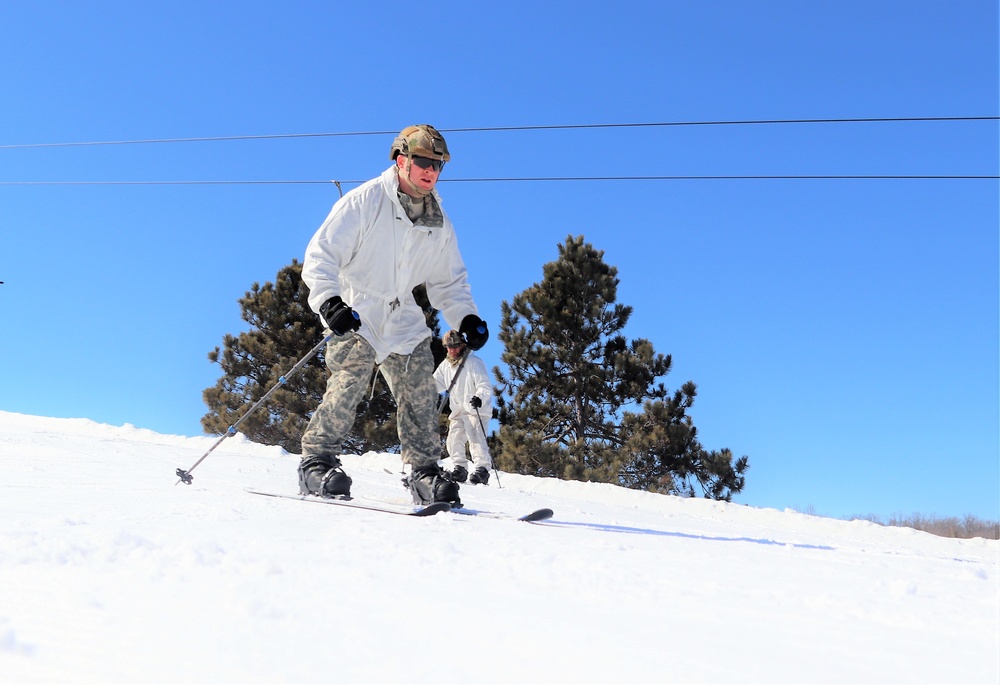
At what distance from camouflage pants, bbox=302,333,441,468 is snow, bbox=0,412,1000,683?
1184 millimetres

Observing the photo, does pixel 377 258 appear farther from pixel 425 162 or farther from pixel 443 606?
pixel 443 606

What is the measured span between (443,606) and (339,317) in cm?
258

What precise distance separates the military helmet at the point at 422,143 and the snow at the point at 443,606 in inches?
83.9

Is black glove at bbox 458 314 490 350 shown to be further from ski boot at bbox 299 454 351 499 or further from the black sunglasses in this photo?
ski boot at bbox 299 454 351 499

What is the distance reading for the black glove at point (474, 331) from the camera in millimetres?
4879

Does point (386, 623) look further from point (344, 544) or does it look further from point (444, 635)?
point (344, 544)

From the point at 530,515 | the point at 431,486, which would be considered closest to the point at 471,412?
the point at 431,486

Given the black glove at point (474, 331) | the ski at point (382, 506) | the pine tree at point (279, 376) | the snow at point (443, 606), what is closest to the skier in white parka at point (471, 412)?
the black glove at point (474, 331)

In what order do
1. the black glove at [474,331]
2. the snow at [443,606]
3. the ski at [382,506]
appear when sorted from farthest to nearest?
the black glove at [474,331] < the ski at [382,506] < the snow at [443,606]

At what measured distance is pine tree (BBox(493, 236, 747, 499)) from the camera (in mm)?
18422

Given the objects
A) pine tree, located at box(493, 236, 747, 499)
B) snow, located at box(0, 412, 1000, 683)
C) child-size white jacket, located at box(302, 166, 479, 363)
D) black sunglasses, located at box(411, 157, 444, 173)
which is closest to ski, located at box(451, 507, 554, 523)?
snow, located at box(0, 412, 1000, 683)

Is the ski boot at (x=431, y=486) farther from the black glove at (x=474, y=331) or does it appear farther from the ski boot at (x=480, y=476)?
the ski boot at (x=480, y=476)

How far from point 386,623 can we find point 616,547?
1433 mm

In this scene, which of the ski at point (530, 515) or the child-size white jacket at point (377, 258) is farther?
the child-size white jacket at point (377, 258)
